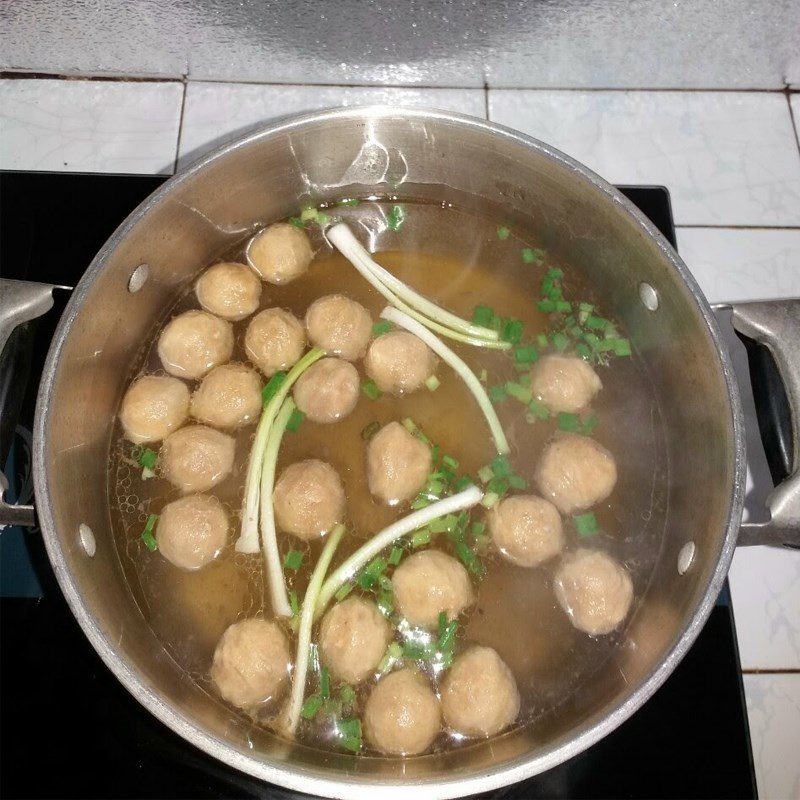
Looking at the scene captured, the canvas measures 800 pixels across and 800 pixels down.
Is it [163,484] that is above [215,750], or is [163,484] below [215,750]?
above

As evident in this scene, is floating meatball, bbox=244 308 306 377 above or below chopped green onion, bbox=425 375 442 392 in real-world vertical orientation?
above

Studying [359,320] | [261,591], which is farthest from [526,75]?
[261,591]

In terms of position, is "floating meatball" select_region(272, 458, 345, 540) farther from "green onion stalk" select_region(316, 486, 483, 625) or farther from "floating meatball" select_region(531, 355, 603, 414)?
"floating meatball" select_region(531, 355, 603, 414)

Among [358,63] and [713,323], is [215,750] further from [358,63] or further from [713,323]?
[358,63]

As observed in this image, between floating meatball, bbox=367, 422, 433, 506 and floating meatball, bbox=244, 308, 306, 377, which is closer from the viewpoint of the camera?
floating meatball, bbox=367, 422, 433, 506

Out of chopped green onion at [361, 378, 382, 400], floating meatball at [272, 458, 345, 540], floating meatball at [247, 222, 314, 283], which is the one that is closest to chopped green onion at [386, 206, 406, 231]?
floating meatball at [247, 222, 314, 283]

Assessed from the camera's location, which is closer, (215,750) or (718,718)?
(215,750)
